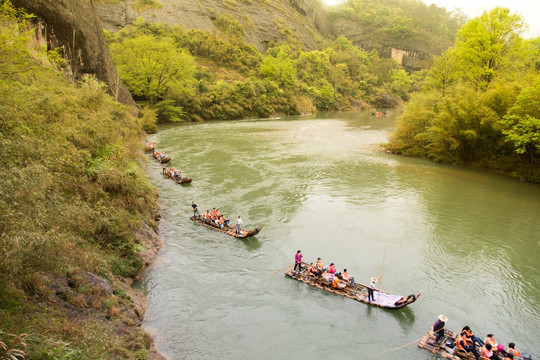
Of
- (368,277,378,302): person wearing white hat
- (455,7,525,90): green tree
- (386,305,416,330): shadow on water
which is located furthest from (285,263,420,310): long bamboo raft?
(455,7,525,90): green tree

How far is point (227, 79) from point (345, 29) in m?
117

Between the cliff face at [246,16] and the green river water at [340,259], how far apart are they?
6970 cm

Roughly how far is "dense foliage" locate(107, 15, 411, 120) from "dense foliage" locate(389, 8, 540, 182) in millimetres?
40695

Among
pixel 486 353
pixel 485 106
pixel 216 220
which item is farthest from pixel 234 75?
pixel 486 353

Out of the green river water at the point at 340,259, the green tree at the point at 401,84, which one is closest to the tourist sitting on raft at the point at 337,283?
the green river water at the point at 340,259

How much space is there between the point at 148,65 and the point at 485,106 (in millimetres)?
50926

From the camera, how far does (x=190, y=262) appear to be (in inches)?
610

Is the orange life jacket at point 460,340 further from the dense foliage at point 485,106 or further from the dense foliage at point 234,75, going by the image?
the dense foliage at point 234,75

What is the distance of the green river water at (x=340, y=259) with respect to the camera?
11.4 meters

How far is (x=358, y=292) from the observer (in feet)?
44.8

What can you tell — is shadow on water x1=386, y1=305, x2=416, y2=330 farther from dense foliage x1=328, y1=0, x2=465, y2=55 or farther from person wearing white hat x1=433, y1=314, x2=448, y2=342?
dense foliage x1=328, y1=0, x2=465, y2=55

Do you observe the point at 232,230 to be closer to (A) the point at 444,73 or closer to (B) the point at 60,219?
(B) the point at 60,219

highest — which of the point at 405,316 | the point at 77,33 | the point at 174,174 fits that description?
the point at 77,33

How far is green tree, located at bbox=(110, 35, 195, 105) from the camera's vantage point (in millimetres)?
54500
